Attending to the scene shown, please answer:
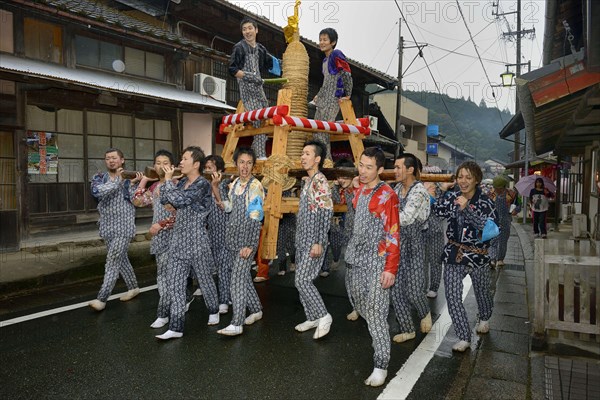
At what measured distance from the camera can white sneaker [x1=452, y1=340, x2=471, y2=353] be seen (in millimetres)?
Answer: 4496

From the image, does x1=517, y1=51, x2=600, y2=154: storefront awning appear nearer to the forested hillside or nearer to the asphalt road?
the asphalt road

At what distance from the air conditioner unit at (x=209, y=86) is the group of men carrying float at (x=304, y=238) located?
7474 mm

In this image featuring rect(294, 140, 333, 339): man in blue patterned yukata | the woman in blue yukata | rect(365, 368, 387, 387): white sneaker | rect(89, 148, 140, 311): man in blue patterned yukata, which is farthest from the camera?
the woman in blue yukata

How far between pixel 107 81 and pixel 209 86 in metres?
3.52

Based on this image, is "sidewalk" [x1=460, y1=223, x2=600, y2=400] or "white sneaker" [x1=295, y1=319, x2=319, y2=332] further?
"white sneaker" [x1=295, y1=319, x2=319, y2=332]

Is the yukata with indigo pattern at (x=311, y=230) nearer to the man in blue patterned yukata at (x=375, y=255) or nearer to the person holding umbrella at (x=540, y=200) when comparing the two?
the man in blue patterned yukata at (x=375, y=255)

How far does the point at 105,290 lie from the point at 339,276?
422 centimetres

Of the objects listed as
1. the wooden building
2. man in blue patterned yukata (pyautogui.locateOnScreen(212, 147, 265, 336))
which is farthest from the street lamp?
man in blue patterned yukata (pyautogui.locateOnScreen(212, 147, 265, 336))

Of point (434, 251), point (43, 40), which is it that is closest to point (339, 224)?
point (434, 251)

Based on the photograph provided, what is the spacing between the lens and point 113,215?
6.04 metres

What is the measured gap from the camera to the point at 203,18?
13.9m

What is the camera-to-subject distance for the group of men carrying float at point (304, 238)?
3.94 meters

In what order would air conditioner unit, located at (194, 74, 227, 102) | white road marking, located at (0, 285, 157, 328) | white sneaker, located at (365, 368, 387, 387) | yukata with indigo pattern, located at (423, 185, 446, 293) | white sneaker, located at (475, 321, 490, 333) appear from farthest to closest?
air conditioner unit, located at (194, 74, 227, 102) → yukata with indigo pattern, located at (423, 185, 446, 293) → white road marking, located at (0, 285, 157, 328) → white sneaker, located at (475, 321, 490, 333) → white sneaker, located at (365, 368, 387, 387)

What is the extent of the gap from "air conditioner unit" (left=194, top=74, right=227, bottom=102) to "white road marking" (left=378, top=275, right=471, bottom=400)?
9879mm
